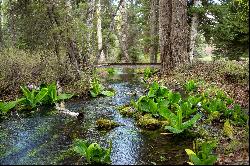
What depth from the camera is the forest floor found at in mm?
5128

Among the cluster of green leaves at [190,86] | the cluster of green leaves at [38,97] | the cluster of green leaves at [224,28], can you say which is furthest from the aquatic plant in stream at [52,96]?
the cluster of green leaves at [224,28]

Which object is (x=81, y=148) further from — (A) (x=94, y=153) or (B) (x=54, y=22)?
(B) (x=54, y=22)

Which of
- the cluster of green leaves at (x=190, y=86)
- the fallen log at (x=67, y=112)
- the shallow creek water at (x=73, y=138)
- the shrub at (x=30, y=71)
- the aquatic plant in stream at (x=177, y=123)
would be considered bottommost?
the shallow creek water at (x=73, y=138)

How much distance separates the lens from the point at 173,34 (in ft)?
49.2

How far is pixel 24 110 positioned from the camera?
9289 mm

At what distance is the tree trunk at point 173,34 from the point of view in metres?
14.9

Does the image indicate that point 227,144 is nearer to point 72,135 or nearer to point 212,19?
point 72,135

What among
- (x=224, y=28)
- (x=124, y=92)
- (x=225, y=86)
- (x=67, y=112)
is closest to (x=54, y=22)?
(x=124, y=92)

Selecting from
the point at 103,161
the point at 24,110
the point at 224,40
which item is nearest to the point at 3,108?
the point at 24,110

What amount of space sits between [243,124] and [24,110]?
5.34 meters

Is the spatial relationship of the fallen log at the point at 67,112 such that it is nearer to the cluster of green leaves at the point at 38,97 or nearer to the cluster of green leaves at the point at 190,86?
the cluster of green leaves at the point at 38,97

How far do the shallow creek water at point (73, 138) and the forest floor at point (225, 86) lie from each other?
2.04 feet

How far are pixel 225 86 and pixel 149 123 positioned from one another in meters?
4.45

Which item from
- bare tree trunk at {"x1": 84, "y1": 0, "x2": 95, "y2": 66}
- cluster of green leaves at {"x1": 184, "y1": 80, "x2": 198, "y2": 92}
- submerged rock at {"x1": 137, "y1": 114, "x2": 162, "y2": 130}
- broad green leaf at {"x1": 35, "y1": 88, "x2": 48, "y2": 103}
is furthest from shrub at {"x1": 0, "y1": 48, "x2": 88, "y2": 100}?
submerged rock at {"x1": 137, "y1": 114, "x2": 162, "y2": 130}
